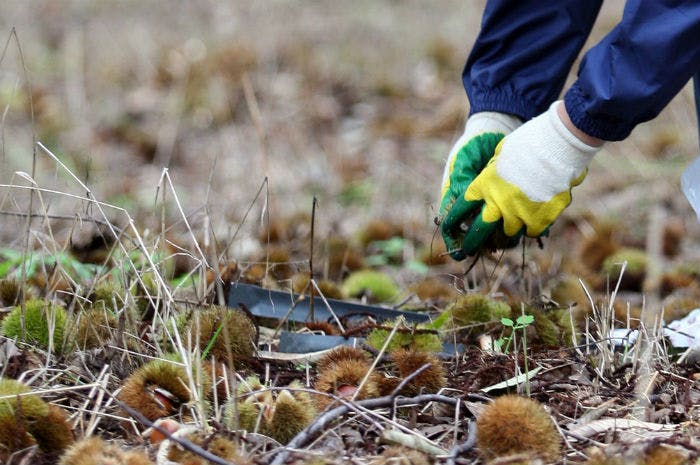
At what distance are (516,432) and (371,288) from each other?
4.40 ft

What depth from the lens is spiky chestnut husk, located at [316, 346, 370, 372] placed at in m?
1.77

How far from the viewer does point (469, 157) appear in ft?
7.55

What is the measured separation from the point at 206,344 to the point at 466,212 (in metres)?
0.79

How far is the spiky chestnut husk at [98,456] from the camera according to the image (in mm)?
1340

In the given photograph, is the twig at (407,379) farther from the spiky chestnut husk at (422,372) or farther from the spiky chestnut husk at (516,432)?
the spiky chestnut husk at (516,432)

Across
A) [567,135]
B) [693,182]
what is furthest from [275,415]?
[693,182]

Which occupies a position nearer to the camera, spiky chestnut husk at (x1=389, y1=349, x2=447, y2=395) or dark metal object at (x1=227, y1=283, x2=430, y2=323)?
spiky chestnut husk at (x1=389, y1=349, x2=447, y2=395)

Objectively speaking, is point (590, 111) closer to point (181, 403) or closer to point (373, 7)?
point (181, 403)

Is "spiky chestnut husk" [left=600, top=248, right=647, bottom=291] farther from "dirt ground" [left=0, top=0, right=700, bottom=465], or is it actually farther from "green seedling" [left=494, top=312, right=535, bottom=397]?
"green seedling" [left=494, top=312, right=535, bottom=397]

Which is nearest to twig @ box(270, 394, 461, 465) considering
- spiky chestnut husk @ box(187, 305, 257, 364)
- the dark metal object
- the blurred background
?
spiky chestnut husk @ box(187, 305, 257, 364)

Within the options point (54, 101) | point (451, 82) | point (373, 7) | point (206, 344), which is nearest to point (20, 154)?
point (54, 101)

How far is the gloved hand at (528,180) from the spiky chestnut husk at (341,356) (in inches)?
21.5

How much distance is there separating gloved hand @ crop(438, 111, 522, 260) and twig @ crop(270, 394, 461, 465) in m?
0.67

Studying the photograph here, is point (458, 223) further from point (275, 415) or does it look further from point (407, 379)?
point (275, 415)
